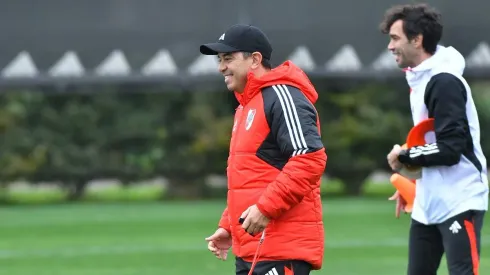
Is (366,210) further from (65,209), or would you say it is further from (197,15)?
(65,209)

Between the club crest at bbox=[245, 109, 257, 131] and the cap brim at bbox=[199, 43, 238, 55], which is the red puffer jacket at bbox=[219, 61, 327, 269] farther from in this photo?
the cap brim at bbox=[199, 43, 238, 55]

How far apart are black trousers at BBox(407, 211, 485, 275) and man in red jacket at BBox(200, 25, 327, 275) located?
119cm

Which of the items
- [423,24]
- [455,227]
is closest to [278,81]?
[423,24]

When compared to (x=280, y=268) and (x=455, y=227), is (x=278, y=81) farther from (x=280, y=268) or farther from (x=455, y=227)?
(x=455, y=227)

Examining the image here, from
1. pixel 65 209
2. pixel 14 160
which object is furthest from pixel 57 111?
pixel 65 209

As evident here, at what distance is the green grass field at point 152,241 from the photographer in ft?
45.6

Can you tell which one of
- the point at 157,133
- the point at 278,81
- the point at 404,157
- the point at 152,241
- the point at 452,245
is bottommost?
the point at 452,245

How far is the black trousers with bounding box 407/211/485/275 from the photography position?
7172 millimetres

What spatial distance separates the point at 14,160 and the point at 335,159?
823cm

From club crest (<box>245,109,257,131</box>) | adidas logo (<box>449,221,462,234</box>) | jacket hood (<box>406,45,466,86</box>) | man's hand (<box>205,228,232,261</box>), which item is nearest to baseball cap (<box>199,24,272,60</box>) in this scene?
club crest (<box>245,109,257,131</box>)

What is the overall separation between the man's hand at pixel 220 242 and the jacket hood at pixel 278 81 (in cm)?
79

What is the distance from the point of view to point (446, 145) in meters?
7.03

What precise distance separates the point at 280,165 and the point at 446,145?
4.06 ft

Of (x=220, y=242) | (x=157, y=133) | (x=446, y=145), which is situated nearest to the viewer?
(x=220, y=242)
